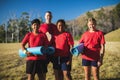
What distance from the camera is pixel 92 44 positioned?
6.40 meters

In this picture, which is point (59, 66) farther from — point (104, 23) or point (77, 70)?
point (104, 23)

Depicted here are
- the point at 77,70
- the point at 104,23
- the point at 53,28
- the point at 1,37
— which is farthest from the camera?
the point at 104,23

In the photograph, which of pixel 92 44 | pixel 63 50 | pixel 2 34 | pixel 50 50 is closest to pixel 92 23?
pixel 92 44

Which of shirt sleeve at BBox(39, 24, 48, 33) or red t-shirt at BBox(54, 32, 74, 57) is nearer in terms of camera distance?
red t-shirt at BBox(54, 32, 74, 57)

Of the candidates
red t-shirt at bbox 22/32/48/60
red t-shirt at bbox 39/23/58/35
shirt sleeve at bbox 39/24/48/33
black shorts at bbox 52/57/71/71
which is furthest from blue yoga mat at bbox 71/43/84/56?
shirt sleeve at bbox 39/24/48/33

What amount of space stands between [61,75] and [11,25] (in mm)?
66225

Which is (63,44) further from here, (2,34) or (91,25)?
(2,34)

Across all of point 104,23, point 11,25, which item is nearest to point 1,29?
point 11,25

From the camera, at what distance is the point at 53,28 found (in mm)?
6863

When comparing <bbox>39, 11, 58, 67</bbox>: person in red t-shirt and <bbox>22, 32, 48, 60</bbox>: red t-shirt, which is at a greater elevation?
<bbox>39, 11, 58, 67</bbox>: person in red t-shirt

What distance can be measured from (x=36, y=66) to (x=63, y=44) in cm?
75

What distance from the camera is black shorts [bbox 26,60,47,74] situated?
247 inches

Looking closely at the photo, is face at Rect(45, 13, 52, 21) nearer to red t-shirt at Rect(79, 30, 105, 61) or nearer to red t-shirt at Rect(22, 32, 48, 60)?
red t-shirt at Rect(22, 32, 48, 60)

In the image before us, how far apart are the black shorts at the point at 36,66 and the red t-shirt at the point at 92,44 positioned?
35.9 inches
